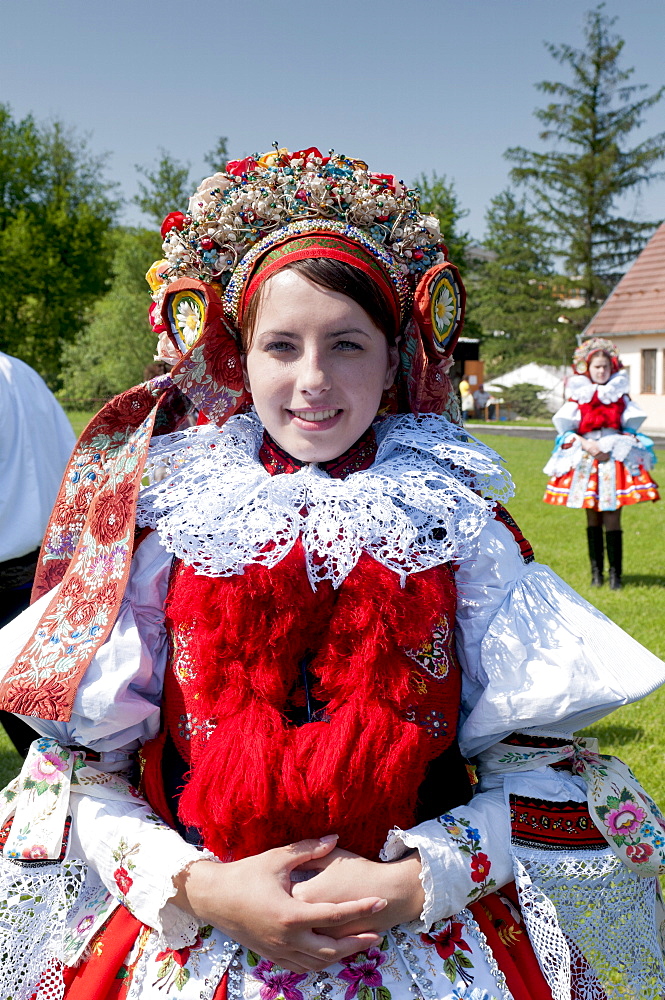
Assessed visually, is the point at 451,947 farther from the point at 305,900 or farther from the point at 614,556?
the point at 614,556

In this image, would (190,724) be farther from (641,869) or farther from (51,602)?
(641,869)

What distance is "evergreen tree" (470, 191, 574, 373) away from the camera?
129 feet

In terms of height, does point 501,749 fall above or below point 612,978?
above

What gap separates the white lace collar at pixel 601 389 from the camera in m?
7.51

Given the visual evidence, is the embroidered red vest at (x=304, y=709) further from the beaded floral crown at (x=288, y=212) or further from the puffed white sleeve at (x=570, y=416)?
the puffed white sleeve at (x=570, y=416)

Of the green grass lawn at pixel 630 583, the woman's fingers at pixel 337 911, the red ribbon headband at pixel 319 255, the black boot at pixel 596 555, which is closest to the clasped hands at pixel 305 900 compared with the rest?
the woman's fingers at pixel 337 911

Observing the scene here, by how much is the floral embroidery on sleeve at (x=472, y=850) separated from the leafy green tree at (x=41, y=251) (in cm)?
3733

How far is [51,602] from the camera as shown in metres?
1.70

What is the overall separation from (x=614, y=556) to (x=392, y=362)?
6401 mm

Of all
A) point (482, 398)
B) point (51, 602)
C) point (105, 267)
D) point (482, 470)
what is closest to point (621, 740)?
point (482, 470)

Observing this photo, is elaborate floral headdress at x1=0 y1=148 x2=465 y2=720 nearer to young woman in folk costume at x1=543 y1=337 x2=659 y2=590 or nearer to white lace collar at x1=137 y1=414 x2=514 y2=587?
white lace collar at x1=137 y1=414 x2=514 y2=587

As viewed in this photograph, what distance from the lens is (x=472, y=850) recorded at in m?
1.51

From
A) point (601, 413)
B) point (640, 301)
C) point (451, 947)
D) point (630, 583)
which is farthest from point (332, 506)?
point (640, 301)

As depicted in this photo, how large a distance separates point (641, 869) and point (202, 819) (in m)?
0.83
